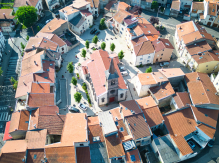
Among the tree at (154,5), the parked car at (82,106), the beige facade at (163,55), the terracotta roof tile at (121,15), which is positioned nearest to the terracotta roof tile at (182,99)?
the beige facade at (163,55)

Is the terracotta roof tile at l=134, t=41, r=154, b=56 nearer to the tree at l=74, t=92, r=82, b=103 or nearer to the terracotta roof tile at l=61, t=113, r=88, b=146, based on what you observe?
the tree at l=74, t=92, r=82, b=103

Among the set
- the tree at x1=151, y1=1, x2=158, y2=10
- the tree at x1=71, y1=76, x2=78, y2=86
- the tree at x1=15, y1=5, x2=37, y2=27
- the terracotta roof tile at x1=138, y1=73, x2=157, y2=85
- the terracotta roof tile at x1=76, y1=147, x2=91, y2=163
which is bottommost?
the terracotta roof tile at x1=76, y1=147, x2=91, y2=163

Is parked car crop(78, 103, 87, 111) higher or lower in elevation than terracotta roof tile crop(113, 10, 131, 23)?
lower

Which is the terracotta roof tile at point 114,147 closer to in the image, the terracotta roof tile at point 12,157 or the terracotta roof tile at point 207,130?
the terracotta roof tile at point 12,157

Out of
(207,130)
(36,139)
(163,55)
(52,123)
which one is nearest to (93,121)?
(52,123)

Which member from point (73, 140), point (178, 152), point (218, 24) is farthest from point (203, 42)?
point (73, 140)

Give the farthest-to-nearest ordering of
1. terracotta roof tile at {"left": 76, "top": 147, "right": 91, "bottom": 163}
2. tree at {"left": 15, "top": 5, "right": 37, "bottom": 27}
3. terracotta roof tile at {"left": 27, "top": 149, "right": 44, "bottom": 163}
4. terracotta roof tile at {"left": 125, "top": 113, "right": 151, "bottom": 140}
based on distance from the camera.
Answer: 1. tree at {"left": 15, "top": 5, "right": 37, "bottom": 27}
2. terracotta roof tile at {"left": 125, "top": 113, "right": 151, "bottom": 140}
3. terracotta roof tile at {"left": 76, "top": 147, "right": 91, "bottom": 163}
4. terracotta roof tile at {"left": 27, "top": 149, "right": 44, "bottom": 163}

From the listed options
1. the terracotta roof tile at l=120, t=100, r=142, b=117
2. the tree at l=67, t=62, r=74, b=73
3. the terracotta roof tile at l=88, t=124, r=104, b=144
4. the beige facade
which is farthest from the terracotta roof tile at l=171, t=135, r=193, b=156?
the tree at l=67, t=62, r=74, b=73
